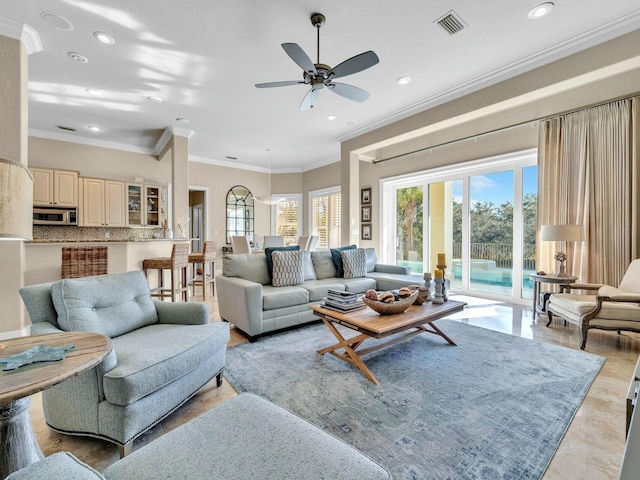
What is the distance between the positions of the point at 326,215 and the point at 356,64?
5.62 m

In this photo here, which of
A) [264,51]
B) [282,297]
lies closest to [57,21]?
[264,51]

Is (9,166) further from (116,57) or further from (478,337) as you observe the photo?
(478,337)

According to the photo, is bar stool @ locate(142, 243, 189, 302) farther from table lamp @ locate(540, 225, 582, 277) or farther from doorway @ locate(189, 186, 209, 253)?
table lamp @ locate(540, 225, 582, 277)

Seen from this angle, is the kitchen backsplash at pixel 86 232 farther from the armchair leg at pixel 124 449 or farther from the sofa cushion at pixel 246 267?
the armchair leg at pixel 124 449

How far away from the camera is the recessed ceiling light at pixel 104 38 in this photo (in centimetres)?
280

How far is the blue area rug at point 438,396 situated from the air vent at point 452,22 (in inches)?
118

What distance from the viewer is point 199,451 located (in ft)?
2.87

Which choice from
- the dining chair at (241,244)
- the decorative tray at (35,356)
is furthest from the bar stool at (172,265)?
the decorative tray at (35,356)

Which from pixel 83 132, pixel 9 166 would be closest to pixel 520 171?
pixel 9 166

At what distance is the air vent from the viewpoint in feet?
8.45

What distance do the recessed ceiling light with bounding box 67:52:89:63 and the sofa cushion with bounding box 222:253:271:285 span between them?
8.71ft

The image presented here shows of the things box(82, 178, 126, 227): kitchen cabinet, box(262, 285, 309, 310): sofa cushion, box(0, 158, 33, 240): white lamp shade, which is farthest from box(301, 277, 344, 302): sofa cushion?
box(82, 178, 126, 227): kitchen cabinet

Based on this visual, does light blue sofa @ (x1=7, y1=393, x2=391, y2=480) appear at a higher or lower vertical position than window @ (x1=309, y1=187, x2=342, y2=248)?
lower

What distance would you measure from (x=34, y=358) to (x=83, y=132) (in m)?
6.23
